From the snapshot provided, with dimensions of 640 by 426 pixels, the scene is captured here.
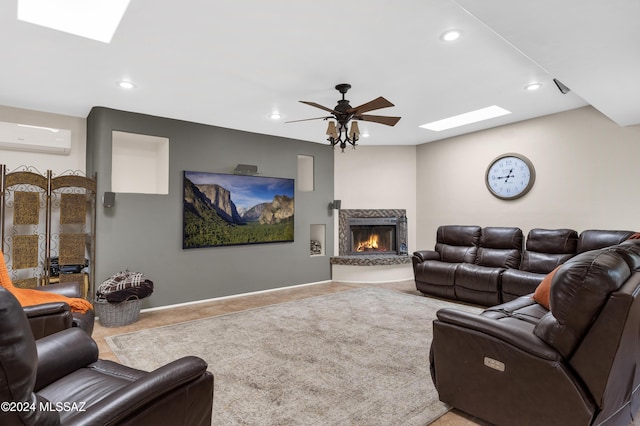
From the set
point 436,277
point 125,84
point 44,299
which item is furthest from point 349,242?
point 44,299

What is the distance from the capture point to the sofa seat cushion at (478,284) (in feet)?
14.3

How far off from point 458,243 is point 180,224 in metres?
4.15

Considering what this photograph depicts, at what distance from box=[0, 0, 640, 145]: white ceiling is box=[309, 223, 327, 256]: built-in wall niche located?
2424mm

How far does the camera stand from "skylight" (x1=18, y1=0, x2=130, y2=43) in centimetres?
223

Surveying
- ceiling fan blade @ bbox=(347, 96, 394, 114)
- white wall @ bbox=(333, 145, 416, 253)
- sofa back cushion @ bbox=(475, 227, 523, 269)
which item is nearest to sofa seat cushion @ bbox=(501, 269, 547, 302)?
sofa back cushion @ bbox=(475, 227, 523, 269)

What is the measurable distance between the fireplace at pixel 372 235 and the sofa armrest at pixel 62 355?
5024 millimetres

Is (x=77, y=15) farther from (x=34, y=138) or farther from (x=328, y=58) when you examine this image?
(x=34, y=138)

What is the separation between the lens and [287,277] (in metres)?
5.73

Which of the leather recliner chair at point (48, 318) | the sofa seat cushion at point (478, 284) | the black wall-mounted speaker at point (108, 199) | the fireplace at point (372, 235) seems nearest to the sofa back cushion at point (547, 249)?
the sofa seat cushion at point (478, 284)

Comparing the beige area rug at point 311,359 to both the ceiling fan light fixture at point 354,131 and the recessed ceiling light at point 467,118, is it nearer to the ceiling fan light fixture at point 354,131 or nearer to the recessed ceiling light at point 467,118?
the ceiling fan light fixture at point 354,131

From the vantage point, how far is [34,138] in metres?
3.98

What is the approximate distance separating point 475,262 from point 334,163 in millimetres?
2974

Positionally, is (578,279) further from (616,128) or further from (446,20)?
(616,128)

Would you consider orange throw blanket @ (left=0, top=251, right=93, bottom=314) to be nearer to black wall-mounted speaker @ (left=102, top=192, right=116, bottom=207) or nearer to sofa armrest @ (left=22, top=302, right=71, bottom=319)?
sofa armrest @ (left=22, top=302, right=71, bottom=319)
